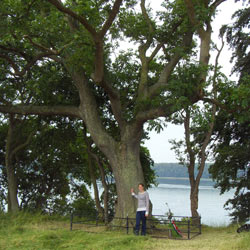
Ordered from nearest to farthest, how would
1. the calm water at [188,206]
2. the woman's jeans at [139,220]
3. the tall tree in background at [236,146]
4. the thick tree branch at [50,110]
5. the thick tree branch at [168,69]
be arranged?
the woman's jeans at [139,220], the thick tree branch at [168,69], the thick tree branch at [50,110], the tall tree in background at [236,146], the calm water at [188,206]

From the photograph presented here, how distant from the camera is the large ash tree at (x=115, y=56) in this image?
39.3 feet

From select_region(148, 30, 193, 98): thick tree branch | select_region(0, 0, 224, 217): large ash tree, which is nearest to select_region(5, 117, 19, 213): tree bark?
select_region(0, 0, 224, 217): large ash tree

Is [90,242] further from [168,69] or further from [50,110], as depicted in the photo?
[168,69]

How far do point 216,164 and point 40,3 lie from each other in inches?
458

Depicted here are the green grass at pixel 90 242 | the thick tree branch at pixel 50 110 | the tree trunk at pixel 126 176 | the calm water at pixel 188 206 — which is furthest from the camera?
the calm water at pixel 188 206

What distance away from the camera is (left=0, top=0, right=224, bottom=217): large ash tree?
12.0 metres

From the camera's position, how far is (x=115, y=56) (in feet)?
54.2

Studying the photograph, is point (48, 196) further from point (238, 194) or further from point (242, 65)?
point (242, 65)

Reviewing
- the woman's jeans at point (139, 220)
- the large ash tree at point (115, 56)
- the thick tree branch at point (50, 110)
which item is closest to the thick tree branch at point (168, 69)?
the large ash tree at point (115, 56)

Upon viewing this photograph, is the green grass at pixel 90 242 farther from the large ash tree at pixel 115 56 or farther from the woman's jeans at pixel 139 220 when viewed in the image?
the large ash tree at pixel 115 56

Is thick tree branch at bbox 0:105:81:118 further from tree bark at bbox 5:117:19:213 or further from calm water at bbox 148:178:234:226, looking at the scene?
calm water at bbox 148:178:234:226

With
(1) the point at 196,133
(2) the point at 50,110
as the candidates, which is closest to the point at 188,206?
(1) the point at 196,133

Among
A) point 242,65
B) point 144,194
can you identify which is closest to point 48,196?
point 144,194

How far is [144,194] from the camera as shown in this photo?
11836mm
